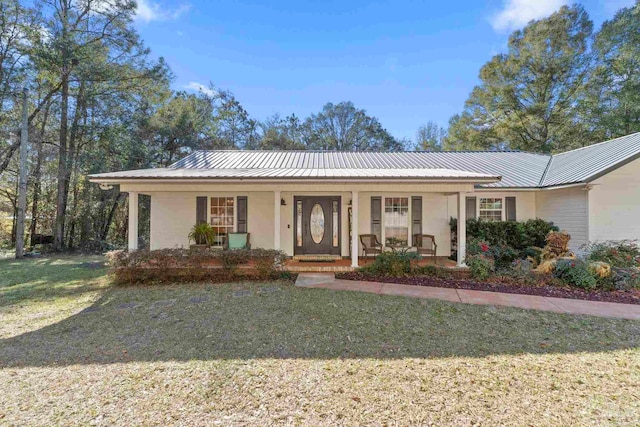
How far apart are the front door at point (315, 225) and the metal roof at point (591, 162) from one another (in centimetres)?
695

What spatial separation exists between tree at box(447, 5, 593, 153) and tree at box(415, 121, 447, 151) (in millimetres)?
6008

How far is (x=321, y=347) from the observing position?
12.9 feet

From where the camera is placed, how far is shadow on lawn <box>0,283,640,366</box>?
3811mm

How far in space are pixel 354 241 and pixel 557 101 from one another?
22757mm

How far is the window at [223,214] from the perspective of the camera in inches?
393

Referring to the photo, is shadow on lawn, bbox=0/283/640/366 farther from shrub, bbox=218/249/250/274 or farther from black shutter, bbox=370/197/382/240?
black shutter, bbox=370/197/382/240

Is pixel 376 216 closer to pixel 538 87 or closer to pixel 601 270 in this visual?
pixel 601 270

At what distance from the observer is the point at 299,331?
447 cm

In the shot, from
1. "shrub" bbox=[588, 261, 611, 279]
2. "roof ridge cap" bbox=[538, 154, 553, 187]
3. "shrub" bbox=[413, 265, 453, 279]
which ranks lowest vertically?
"shrub" bbox=[413, 265, 453, 279]

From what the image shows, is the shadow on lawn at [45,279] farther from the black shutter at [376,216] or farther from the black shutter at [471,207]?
the black shutter at [471,207]

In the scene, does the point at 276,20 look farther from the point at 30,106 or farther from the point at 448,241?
the point at 30,106

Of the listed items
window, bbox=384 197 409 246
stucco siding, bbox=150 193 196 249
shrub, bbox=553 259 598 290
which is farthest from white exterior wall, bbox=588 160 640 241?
stucco siding, bbox=150 193 196 249

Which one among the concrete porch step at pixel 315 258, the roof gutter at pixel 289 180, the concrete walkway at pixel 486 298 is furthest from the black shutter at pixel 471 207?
the concrete porch step at pixel 315 258

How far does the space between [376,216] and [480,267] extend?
367cm
